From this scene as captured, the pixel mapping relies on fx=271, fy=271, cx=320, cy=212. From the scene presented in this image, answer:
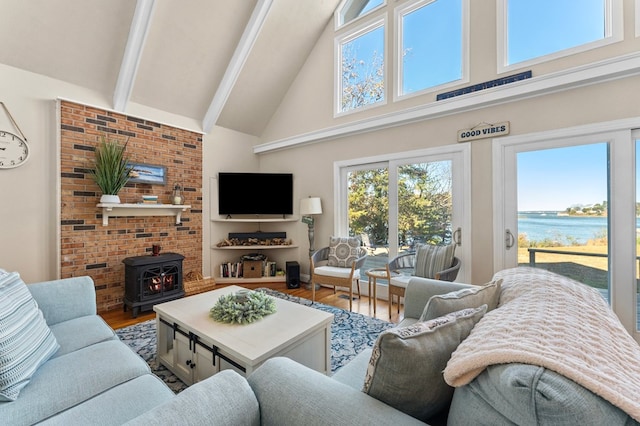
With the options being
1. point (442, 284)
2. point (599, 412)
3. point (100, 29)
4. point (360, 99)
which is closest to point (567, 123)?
point (442, 284)

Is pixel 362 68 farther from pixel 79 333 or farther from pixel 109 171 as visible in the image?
pixel 79 333

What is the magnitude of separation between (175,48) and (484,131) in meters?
4.04

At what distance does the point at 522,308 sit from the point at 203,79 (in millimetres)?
4641

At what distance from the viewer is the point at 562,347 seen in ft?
2.34

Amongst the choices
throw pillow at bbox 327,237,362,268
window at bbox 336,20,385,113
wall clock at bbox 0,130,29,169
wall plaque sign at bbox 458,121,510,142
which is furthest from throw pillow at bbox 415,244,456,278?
wall clock at bbox 0,130,29,169

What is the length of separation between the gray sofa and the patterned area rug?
72 centimetres

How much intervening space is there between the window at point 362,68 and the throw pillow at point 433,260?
7.38 feet

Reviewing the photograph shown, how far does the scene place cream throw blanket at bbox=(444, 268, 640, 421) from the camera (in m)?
0.61

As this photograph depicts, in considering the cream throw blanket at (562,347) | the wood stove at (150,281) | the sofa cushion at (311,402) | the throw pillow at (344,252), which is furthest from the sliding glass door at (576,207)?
the wood stove at (150,281)

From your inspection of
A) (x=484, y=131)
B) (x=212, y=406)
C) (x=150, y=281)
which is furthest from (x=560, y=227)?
(x=150, y=281)

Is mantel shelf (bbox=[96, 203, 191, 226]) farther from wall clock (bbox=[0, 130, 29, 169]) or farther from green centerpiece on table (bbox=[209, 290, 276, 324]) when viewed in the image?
green centerpiece on table (bbox=[209, 290, 276, 324])

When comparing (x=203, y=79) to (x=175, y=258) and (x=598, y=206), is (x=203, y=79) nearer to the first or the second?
(x=175, y=258)

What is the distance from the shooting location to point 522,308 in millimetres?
1019

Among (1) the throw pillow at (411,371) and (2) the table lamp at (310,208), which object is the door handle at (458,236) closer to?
(2) the table lamp at (310,208)
